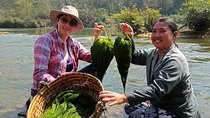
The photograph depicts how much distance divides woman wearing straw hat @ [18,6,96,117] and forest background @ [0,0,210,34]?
1595mm

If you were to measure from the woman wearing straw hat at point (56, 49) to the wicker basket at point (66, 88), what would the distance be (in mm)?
140

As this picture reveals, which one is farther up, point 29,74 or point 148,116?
point 148,116

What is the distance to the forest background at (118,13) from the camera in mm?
38094

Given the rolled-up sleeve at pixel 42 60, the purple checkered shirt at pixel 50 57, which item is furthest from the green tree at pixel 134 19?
the rolled-up sleeve at pixel 42 60

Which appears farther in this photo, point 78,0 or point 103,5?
point 78,0

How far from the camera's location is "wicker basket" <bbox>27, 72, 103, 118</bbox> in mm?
3900

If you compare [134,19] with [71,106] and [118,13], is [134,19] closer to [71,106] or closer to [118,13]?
[118,13]

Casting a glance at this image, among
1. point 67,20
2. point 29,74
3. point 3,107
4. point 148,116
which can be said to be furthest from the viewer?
point 29,74

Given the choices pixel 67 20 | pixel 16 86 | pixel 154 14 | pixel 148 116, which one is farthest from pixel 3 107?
pixel 154 14

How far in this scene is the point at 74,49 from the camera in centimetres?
479

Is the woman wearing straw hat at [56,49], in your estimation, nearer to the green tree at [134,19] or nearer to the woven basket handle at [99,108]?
the woven basket handle at [99,108]

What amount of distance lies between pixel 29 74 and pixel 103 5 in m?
150

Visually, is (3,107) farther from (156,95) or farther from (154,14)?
(154,14)

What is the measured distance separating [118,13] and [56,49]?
5746cm
